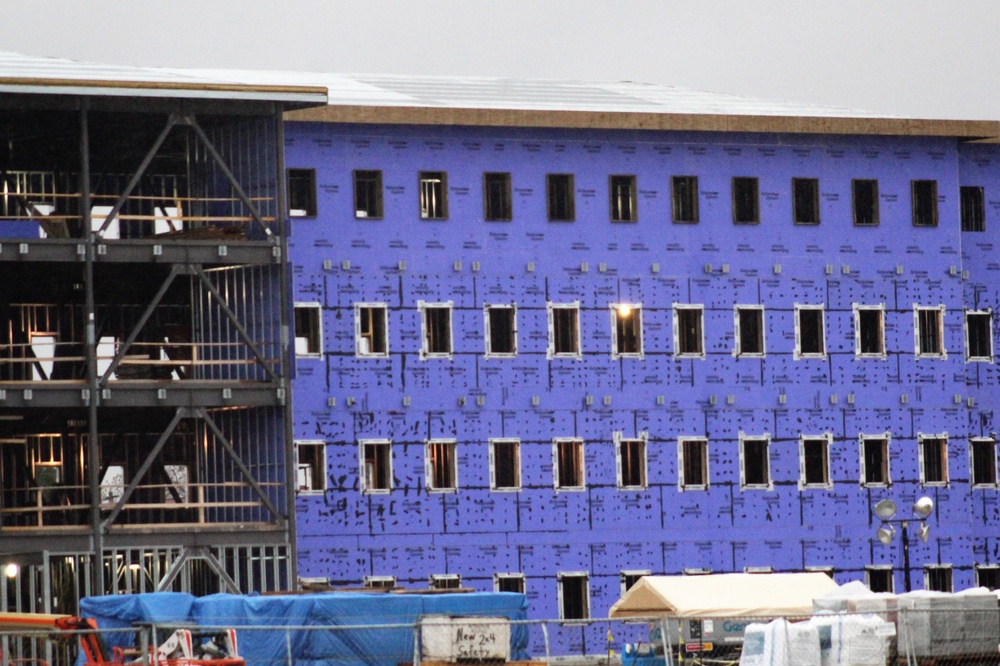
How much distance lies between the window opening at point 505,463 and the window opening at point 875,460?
9.41m

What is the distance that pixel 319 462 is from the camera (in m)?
52.5

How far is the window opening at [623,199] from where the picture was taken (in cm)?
5550

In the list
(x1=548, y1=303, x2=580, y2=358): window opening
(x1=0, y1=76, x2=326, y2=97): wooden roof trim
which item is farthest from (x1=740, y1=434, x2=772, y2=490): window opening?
(x1=0, y1=76, x2=326, y2=97): wooden roof trim

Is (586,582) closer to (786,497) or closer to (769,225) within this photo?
(786,497)

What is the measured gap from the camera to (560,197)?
2168 inches

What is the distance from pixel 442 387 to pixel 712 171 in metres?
9.18

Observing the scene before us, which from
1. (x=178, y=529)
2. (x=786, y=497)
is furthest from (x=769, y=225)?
(x=178, y=529)

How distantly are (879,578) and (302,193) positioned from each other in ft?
58.7

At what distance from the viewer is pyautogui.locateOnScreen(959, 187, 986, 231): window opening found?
5922 centimetres

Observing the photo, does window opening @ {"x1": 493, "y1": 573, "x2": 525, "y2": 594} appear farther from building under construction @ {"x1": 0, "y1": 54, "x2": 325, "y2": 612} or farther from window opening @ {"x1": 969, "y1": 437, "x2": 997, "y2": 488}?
window opening @ {"x1": 969, "y1": 437, "x2": 997, "y2": 488}

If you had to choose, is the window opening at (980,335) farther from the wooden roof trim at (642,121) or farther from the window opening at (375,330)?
the window opening at (375,330)

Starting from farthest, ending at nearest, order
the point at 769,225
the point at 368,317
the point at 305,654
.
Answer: the point at 769,225, the point at 368,317, the point at 305,654

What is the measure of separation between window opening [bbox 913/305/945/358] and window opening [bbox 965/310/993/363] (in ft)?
3.57

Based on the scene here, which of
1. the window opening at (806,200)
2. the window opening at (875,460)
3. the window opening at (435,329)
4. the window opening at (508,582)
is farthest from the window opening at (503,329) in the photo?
the window opening at (875,460)
